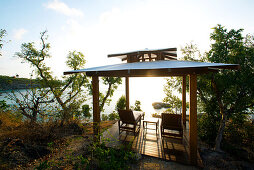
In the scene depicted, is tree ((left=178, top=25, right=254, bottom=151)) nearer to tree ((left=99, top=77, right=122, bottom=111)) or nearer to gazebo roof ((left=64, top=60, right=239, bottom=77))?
gazebo roof ((left=64, top=60, right=239, bottom=77))

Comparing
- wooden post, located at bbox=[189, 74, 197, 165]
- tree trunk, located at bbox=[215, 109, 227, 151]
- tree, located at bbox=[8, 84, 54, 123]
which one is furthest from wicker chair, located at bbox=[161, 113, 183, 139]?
tree, located at bbox=[8, 84, 54, 123]

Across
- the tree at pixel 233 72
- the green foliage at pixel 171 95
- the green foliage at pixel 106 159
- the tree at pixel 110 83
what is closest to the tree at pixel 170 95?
the green foliage at pixel 171 95

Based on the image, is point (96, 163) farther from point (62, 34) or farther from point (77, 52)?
point (77, 52)

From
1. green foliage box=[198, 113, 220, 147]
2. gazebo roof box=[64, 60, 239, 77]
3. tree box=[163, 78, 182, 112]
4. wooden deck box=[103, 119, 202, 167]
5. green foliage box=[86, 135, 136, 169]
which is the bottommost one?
green foliage box=[198, 113, 220, 147]

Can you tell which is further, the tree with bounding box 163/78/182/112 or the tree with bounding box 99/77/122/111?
the tree with bounding box 99/77/122/111

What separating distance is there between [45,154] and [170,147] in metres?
4.47

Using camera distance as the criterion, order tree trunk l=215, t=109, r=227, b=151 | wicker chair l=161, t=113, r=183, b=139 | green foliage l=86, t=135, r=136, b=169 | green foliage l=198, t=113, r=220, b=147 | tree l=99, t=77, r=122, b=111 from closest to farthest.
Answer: green foliage l=86, t=135, r=136, b=169, wicker chair l=161, t=113, r=183, b=139, tree trunk l=215, t=109, r=227, b=151, green foliage l=198, t=113, r=220, b=147, tree l=99, t=77, r=122, b=111

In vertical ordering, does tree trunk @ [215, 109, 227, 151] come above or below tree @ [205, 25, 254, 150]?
below

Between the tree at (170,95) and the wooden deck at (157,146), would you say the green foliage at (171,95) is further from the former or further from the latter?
the wooden deck at (157,146)

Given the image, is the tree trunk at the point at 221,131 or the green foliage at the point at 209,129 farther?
the green foliage at the point at 209,129

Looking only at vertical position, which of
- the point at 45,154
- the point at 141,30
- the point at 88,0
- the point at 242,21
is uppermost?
the point at 88,0

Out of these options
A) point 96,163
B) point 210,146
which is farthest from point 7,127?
point 210,146

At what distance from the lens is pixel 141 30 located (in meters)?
7.06

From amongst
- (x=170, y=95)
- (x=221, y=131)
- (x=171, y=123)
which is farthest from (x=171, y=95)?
(x=171, y=123)
